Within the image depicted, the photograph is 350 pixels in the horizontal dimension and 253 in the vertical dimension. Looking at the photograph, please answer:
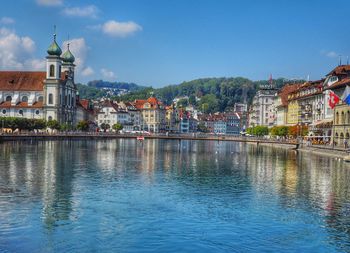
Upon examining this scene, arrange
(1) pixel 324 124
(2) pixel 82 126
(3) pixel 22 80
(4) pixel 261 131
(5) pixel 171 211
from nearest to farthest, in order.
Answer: (5) pixel 171 211
(1) pixel 324 124
(3) pixel 22 80
(2) pixel 82 126
(4) pixel 261 131

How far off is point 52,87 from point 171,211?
392 feet

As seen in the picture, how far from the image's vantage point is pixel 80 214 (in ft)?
95.6

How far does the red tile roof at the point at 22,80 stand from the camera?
488 feet

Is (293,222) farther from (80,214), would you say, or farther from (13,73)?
(13,73)

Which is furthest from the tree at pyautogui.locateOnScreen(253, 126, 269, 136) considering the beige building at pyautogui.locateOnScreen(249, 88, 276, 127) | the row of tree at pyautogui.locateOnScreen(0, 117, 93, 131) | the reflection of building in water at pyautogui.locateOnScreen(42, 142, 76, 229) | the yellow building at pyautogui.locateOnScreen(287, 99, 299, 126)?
the reflection of building in water at pyautogui.locateOnScreen(42, 142, 76, 229)

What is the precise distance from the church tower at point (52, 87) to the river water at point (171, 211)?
95.3m

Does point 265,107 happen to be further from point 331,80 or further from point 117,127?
point 331,80

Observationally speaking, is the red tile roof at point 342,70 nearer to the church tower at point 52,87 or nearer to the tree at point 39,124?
the tree at point 39,124

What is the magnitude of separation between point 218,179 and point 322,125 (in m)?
60.8

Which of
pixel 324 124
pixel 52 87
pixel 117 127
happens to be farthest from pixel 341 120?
pixel 117 127

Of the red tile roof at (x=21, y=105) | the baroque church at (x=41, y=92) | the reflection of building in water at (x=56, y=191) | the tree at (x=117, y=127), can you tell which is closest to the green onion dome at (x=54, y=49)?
the baroque church at (x=41, y=92)

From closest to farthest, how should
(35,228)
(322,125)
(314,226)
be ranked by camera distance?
(35,228), (314,226), (322,125)

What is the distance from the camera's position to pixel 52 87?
145 m

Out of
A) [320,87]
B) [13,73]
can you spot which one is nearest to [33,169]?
[320,87]
